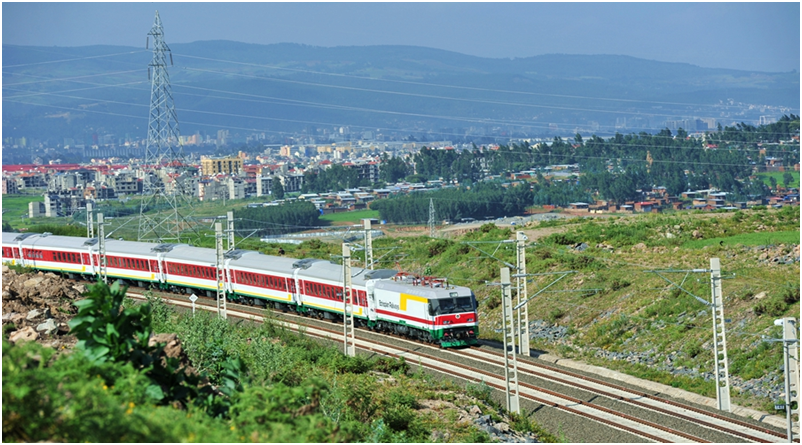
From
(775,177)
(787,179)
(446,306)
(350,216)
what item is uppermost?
(775,177)

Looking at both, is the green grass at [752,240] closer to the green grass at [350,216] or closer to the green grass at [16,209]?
the green grass at [350,216]

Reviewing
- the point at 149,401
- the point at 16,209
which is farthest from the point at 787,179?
the point at 149,401

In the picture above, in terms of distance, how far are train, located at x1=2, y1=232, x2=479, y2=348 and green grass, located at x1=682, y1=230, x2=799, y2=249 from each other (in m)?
19.5

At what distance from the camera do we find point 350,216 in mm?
145625

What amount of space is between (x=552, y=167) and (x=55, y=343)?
166 metres

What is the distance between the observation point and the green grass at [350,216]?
14200 cm

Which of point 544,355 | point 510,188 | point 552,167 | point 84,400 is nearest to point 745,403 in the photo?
point 544,355

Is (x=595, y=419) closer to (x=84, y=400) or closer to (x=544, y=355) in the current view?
(x=544, y=355)

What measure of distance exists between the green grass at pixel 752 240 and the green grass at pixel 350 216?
9061 centimetres

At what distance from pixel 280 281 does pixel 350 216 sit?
102 meters

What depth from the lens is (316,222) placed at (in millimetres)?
137750

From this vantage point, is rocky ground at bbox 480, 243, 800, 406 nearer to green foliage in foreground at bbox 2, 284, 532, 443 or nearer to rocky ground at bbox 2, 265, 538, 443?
green foliage in foreground at bbox 2, 284, 532, 443

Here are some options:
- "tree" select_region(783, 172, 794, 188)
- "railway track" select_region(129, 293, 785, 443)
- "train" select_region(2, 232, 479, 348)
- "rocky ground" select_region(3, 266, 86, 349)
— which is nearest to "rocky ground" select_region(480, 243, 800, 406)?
"railway track" select_region(129, 293, 785, 443)

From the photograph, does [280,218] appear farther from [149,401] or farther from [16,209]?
[149,401]
